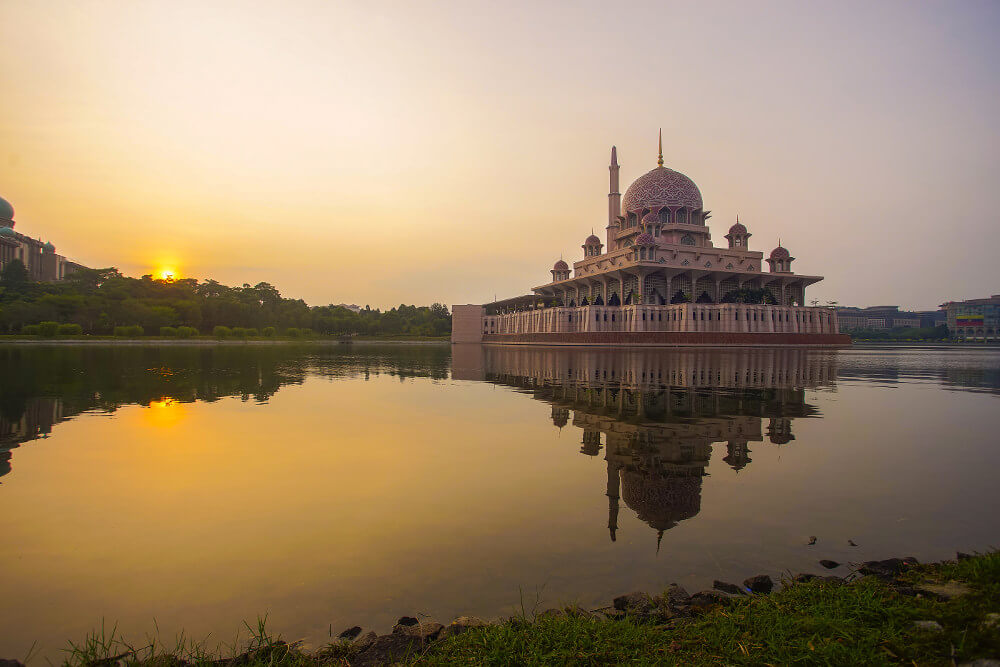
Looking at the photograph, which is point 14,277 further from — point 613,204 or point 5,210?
point 613,204

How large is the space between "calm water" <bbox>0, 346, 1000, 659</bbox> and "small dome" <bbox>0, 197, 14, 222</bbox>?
13692 cm

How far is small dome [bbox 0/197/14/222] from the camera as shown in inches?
4467

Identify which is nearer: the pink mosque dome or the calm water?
the calm water

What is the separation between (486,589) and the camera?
4.70 metres

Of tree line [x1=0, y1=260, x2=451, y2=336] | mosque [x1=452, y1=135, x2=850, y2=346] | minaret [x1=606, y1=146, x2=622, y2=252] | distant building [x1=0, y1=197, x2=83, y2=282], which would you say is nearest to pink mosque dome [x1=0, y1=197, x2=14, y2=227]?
distant building [x1=0, y1=197, x2=83, y2=282]

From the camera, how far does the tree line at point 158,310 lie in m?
84.4

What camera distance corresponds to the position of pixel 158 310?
302 feet

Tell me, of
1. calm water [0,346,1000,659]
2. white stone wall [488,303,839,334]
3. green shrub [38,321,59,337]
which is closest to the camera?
calm water [0,346,1000,659]

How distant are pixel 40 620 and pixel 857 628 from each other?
5973mm

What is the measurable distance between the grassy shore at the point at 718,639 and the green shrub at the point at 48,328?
317 feet

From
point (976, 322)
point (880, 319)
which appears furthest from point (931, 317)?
point (976, 322)

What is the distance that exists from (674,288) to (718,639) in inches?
3091

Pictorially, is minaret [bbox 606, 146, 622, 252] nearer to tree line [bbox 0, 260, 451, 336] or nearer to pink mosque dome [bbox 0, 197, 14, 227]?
tree line [bbox 0, 260, 451, 336]

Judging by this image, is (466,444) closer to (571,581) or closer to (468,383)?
(571,581)
